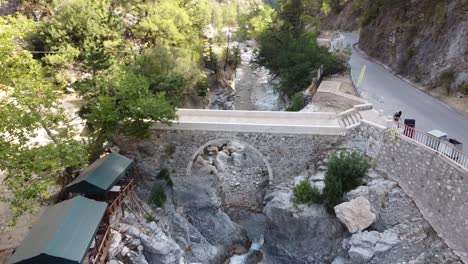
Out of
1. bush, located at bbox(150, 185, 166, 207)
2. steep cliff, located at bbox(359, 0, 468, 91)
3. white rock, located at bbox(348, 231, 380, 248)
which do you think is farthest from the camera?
steep cliff, located at bbox(359, 0, 468, 91)

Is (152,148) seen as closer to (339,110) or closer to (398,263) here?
(339,110)

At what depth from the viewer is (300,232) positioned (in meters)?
18.1

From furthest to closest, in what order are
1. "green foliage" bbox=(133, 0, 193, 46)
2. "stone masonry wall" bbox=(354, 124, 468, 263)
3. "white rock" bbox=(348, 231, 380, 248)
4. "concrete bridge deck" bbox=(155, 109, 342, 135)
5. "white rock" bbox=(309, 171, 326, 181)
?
"green foliage" bbox=(133, 0, 193, 46), "concrete bridge deck" bbox=(155, 109, 342, 135), "white rock" bbox=(309, 171, 326, 181), "white rock" bbox=(348, 231, 380, 248), "stone masonry wall" bbox=(354, 124, 468, 263)

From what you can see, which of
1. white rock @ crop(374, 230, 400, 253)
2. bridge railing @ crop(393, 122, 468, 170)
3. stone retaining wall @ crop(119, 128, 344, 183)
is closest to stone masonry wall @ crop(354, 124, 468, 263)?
bridge railing @ crop(393, 122, 468, 170)

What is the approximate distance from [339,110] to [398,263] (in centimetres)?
1046

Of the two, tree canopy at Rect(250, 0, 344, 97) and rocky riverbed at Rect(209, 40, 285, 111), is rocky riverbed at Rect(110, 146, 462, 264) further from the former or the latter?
rocky riverbed at Rect(209, 40, 285, 111)

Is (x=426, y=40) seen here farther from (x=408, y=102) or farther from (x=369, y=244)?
(x=369, y=244)

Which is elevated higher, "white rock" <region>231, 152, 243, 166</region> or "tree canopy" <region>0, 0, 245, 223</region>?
"tree canopy" <region>0, 0, 245, 223</region>

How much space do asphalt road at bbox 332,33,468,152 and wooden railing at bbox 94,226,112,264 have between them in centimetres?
1478

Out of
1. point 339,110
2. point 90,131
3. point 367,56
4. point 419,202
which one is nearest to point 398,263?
point 419,202

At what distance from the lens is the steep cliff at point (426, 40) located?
21.7 metres

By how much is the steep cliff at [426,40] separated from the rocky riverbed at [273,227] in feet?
29.2

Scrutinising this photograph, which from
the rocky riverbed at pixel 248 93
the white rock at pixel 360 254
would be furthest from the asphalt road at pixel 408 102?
the rocky riverbed at pixel 248 93

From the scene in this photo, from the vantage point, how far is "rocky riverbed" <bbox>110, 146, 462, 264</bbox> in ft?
50.2
